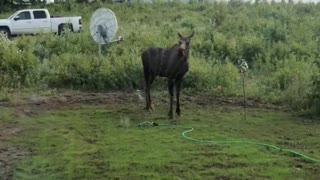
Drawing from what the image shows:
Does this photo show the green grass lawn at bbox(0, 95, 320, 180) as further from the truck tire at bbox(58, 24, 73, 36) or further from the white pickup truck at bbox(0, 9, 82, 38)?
the white pickup truck at bbox(0, 9, 82, 38)

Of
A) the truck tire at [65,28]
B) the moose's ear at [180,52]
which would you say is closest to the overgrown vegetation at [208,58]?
the truck tire at [65,28]

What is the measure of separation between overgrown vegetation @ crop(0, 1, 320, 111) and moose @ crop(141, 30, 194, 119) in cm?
260

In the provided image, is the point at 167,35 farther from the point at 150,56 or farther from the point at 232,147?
the point at 232,147

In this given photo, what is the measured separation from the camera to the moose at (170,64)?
11.2m

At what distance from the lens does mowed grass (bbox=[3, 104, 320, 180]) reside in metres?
7.45

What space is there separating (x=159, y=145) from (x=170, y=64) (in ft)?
9.92

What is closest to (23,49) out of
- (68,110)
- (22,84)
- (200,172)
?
(22,84)

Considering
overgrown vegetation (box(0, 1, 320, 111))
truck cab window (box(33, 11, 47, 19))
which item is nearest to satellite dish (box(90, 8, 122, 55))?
overgrown vegetation (box(0, 1, 320, 111))

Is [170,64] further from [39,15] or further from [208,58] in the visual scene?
[39,15]

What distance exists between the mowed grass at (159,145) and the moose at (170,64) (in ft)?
2.00

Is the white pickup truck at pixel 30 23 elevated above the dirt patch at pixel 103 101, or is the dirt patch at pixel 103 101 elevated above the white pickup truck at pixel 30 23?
the white pickup truck at pixel 30 23

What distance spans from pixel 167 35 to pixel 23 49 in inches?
221

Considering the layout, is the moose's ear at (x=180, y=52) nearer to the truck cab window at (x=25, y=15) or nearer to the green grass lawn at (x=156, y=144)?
the green grass lawn at (x=156, y=144)

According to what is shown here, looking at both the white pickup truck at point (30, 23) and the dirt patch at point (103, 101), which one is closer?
the dirt patch at point (103, 101)
